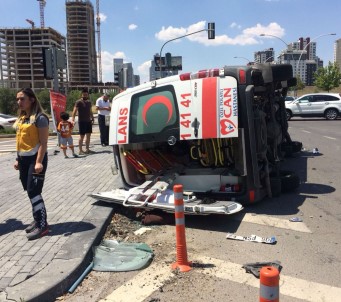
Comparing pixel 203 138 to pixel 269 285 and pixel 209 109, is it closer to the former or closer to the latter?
pixel 209 109

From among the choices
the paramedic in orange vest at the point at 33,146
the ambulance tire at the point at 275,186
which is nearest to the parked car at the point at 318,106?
the ambulance tire at the point at 275,186

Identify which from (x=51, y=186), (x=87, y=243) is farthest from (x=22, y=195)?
(x=87, y=243)

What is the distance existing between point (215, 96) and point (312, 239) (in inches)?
88.6

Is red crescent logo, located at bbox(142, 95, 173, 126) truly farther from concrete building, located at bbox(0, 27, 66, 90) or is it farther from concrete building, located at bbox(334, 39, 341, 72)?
concrete building, located at bbox(334, 39, 341, 72)

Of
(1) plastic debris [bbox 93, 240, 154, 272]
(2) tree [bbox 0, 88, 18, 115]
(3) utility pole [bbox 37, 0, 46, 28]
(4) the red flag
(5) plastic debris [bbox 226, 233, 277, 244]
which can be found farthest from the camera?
(3) utility pole [bbox 37, 0, 46, 28]

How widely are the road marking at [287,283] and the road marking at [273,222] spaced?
1.39 m

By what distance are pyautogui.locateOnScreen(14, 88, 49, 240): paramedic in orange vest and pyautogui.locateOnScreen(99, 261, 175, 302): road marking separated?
5.16ft

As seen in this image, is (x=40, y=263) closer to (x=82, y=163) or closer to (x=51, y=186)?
(x=51, y=186)

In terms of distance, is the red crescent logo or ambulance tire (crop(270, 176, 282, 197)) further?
ambulance tire (crop(270, 176, 282, 197))

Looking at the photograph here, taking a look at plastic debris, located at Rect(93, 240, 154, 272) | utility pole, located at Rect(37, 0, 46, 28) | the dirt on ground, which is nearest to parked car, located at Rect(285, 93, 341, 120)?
the dirt on ground

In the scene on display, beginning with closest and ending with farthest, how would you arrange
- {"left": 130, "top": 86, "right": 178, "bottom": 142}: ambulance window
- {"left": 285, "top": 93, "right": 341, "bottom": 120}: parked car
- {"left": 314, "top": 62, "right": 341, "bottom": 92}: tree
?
{"left": 130, "top": 86, "right": 178, "bottom": 142}: ambulance window, {"left": 285, "top": 93, "right": 341, "bottom": 120}: parked car, {"left": 314, "top": 62, "right": 341, "bottom": 92}: tree

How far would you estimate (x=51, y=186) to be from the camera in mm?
7602

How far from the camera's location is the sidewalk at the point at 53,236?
351 cm

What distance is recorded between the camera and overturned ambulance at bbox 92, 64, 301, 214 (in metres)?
5.39
